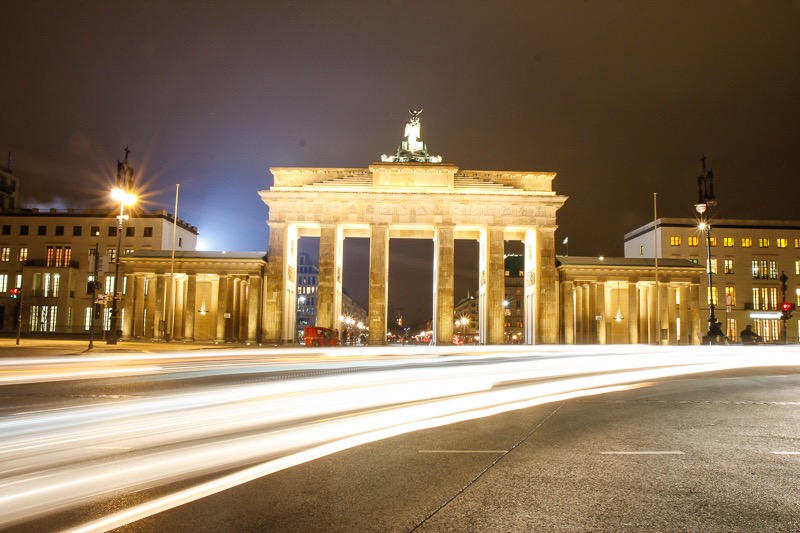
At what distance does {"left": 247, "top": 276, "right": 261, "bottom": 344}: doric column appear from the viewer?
60344mm

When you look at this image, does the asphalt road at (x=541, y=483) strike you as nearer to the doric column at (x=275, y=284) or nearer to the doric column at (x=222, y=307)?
the doric column at (x=275, y=284)

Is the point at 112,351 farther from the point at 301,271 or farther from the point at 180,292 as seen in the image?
the point at 301,271

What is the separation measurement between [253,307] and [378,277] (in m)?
12.5

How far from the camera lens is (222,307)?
201ft

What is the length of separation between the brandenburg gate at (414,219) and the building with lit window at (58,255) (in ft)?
89.8

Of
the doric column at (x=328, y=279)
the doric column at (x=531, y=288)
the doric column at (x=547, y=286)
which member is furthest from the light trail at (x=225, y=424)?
the doric column at (x=531, y=288)

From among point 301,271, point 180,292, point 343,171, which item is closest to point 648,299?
point 343,171

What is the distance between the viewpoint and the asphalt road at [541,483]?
5500 millimetres

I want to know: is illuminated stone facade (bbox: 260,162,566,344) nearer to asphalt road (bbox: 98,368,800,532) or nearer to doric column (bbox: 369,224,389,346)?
doric column (bbox: 369,224,389,346)

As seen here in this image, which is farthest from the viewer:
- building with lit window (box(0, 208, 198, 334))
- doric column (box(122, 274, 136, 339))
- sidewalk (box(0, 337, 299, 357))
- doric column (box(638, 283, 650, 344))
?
building with lit window (box(0, 208, 198, 334))

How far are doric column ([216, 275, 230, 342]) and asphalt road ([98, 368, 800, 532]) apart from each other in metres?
53.1

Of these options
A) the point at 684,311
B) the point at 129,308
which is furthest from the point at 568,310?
the point at 129,308

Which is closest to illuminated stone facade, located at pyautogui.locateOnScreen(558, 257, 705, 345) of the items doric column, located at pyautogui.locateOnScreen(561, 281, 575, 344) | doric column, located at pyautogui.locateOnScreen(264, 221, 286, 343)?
doric column, located at pyautogui.locateOnScreen(561, 281, 575, 344)

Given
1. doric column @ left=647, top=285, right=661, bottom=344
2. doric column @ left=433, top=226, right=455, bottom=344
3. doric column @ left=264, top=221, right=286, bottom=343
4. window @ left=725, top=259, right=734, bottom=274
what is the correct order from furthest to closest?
window @ left=725, top=259, right=734, bottom=274 < doric column @ left=647, top=285, right=661, bottom=344 < doric column @ left=433, top=226, right=455, bottom=344 < doric column @ left=264, top=221, right=286, bottom=343
